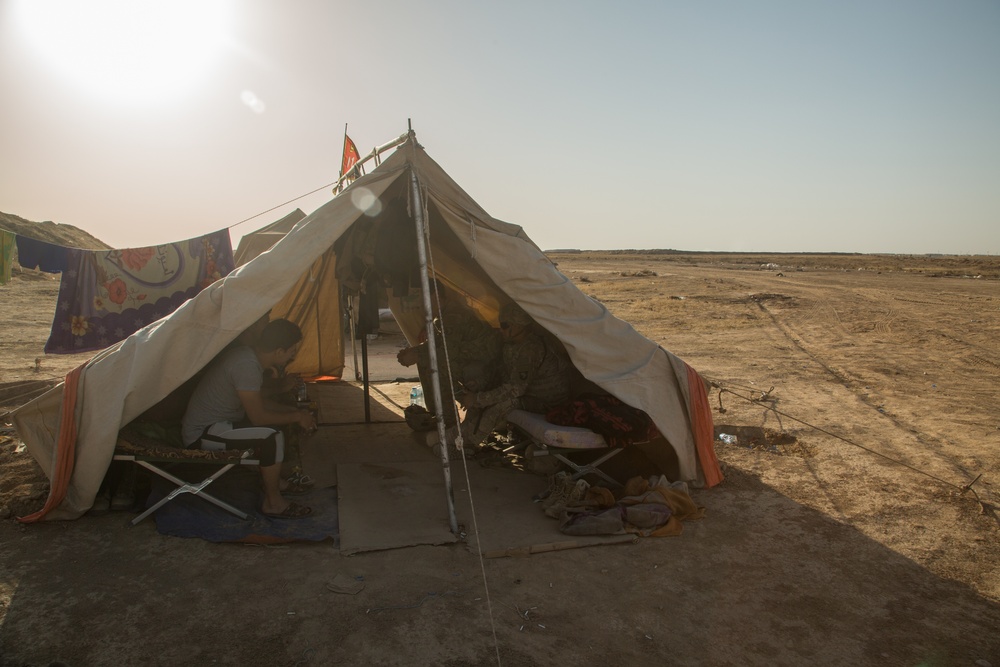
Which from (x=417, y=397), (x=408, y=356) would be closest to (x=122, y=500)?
(x=408, y=356)

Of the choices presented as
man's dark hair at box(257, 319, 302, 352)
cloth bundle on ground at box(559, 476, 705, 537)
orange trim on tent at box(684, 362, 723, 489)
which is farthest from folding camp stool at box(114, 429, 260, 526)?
orange trim on tent at box(684, 362, 723, 489)

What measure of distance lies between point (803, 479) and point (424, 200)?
4019 mm

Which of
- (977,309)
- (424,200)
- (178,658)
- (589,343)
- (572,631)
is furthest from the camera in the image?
(977,309)

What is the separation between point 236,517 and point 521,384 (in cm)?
251

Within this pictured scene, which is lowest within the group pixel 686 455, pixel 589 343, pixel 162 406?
pixel 686 455

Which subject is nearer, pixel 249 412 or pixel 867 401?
pixel 249 412

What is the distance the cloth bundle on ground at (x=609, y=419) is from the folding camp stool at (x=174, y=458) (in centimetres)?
241

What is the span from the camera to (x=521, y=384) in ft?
18.9

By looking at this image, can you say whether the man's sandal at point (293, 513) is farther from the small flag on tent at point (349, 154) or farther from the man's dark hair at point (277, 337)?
the small flag on tent at point (349, 154)

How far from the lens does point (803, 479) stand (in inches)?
224

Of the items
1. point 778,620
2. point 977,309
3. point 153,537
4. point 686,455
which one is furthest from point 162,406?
point 977,309

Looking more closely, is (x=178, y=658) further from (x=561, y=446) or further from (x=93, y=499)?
(x=561, y=446)

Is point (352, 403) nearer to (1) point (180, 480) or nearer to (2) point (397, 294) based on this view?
(2) point (397, 294)

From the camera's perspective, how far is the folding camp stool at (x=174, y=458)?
4.32 metres
